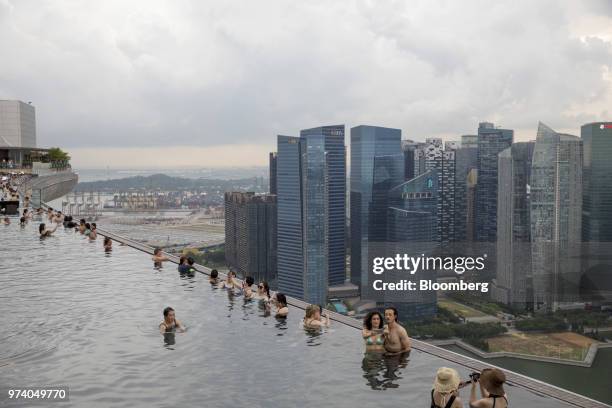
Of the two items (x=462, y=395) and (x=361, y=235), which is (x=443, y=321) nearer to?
(x=361, y=235)

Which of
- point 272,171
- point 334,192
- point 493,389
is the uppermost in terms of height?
point 272,171

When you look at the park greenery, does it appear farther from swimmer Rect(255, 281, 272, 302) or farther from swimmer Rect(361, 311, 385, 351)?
swimmer Rect(361, 311, 385, 351)

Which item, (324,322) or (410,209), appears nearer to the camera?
(324,322)

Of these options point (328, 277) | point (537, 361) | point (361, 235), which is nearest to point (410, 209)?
point (361, 235)

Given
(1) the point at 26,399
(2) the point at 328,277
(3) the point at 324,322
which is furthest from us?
(2) the point at 328,277

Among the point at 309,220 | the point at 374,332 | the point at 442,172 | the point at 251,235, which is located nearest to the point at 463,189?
the point at 442,172

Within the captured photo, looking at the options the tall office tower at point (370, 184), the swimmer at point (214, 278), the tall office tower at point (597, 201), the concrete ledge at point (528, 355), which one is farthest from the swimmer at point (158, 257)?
the tall office tower at point (370, 184)

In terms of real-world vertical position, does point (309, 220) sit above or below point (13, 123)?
below

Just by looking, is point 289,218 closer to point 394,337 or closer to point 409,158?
A: point 409,158
